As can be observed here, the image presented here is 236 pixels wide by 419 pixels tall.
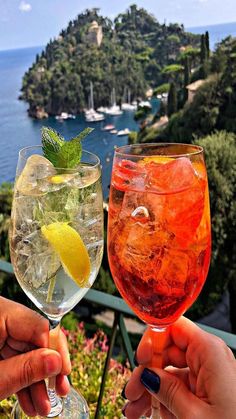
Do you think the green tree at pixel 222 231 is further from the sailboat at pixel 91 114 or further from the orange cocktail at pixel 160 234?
the sailboat at pixel 91 114

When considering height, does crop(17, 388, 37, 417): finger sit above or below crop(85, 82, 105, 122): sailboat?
above

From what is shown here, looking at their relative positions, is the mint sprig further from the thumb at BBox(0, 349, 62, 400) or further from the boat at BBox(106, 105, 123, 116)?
the boat at BBox(106, 105, 123, 116)

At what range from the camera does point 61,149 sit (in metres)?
0.81

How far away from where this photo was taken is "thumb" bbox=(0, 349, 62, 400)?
0.85 metres

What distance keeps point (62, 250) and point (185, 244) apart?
21 cm

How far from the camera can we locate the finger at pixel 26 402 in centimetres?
102

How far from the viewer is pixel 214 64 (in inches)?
1027

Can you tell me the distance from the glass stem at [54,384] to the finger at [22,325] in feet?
0.17

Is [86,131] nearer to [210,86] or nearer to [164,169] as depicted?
[164,169]

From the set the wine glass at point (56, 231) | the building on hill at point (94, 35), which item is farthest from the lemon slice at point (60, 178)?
the building on hill at point (94, 35)

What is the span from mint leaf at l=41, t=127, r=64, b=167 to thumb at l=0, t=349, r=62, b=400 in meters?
0.38

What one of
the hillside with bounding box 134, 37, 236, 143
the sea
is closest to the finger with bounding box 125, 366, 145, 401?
the sea

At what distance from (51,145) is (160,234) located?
0.86ft

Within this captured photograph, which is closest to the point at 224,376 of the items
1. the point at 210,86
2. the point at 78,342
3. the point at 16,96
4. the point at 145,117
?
the point at 78,342
